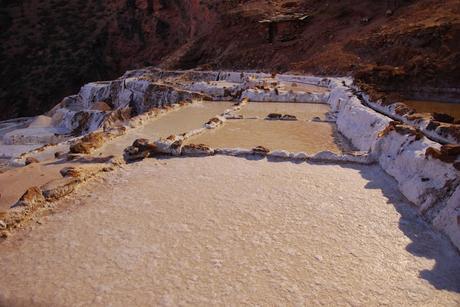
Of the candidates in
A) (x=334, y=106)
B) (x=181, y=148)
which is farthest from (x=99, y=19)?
(x=181, y=148)

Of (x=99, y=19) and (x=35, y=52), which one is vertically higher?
(x=99, y=19)

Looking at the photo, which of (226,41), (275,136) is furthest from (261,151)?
(226,41)

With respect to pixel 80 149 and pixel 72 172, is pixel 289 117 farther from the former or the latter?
pixel 72 172

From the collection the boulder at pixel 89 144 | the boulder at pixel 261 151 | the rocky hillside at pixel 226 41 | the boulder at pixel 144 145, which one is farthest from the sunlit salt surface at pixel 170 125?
the rocky hillside at pixel 226 41

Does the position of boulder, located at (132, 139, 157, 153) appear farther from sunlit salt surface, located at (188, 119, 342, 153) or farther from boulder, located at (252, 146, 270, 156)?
boulder, located at (252, 146, 270, 156)

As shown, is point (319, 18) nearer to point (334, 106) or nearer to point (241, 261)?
point (334, 106)

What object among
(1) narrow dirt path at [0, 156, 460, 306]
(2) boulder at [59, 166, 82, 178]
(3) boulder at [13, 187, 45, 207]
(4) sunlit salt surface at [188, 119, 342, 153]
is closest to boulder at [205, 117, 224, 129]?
(4) sunlit salt surface at [188, 119, 342, 153]

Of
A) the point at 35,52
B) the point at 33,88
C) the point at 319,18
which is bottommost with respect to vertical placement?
the point at 33,88
